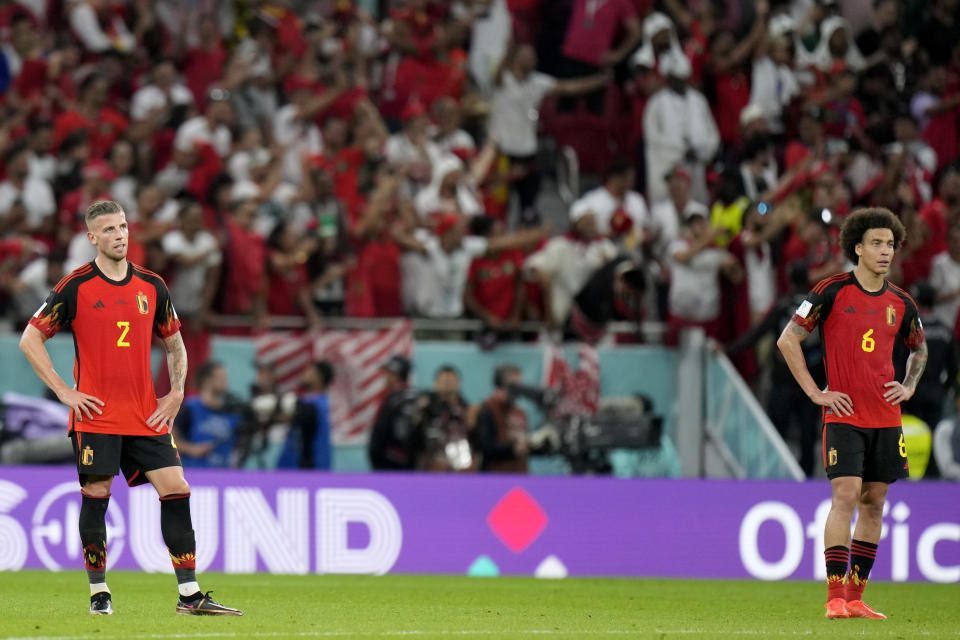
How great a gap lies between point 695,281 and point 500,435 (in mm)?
2907

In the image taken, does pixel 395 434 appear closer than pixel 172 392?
No

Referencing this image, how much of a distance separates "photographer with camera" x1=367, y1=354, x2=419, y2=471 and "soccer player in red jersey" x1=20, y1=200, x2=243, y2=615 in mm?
6388

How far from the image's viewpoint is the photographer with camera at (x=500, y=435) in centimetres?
1493

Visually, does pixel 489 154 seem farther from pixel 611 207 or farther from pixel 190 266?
pixel 190 266

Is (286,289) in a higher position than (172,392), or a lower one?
higher

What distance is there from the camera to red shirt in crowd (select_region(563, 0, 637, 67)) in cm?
1959

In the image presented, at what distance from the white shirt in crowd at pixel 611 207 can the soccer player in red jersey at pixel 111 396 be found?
9241mm

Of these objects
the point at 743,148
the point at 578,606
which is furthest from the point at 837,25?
the point at 578,606

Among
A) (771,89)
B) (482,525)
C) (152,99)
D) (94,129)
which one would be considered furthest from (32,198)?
(771,89)

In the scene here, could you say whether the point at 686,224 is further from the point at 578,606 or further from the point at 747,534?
the point at 578,606

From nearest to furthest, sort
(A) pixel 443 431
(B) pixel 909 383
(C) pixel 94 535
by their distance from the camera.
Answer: (C) pixel 94 535 → (B) pixel 909 383 → (A) pixel 443 431

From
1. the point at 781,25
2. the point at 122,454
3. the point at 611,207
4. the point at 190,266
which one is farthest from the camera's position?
the point at 781,25

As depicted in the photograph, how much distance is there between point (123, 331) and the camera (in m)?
8.30

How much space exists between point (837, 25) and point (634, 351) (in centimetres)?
647
